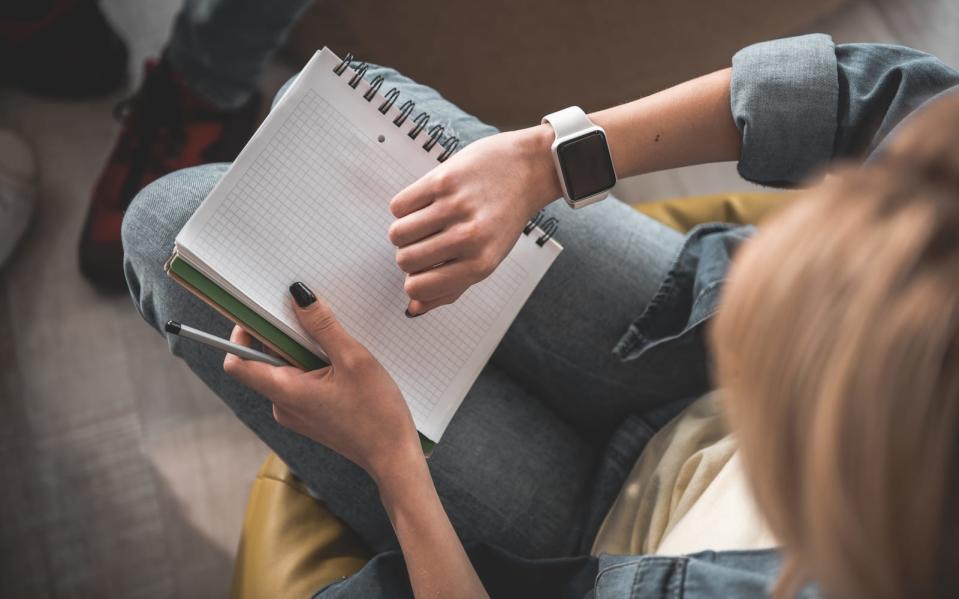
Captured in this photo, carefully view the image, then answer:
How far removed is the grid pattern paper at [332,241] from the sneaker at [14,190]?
0.77 metres

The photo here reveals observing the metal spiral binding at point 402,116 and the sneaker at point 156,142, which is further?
the sneaker at point 156,142

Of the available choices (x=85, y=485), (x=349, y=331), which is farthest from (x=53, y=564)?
(x=349, y=331)

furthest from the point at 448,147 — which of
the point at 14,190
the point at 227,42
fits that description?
the point at 14,190

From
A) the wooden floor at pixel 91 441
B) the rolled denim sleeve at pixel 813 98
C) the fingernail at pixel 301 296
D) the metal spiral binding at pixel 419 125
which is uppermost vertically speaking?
the rolled denim sleeve at pixel 813 98

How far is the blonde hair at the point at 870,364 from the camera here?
32cm

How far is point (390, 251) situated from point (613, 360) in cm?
26

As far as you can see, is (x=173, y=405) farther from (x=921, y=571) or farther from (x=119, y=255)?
(x=921, y=571)

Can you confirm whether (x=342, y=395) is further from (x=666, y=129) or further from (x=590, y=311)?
(x=666, y=129)

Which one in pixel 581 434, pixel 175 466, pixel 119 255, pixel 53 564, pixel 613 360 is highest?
pixel 613 360

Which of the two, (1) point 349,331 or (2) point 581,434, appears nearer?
(1) point 349,331

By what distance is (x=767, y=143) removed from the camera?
26.7 inches

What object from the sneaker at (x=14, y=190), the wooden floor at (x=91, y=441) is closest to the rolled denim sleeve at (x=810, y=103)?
the wooden floor at (x=91, y=441)

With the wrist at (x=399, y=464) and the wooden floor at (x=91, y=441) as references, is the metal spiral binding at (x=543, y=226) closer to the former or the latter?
the wrist at (x=399, y=464)

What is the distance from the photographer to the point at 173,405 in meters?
1.17
